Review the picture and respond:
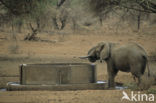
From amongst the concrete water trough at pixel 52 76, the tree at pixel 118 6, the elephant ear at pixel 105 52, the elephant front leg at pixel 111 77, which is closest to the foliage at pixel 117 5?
the tree at pixel 118 6

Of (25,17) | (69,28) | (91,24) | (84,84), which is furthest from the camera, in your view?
(91,24)

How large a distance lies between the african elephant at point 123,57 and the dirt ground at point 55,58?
929 mm

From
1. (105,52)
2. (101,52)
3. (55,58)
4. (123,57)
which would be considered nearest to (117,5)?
(55,58)

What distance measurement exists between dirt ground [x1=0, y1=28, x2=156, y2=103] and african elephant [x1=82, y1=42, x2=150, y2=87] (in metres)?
0.93

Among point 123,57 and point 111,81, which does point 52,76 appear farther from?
point 123,57

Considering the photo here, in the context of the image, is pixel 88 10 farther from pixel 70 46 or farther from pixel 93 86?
pixel 93 86

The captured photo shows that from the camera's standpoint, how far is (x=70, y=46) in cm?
2531

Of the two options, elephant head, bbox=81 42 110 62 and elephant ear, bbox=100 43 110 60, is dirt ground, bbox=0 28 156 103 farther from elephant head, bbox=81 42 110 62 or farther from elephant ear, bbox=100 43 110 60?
elephant ear, bbox=100 43 110 60

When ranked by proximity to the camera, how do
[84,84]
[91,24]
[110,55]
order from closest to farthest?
[84,84], [110,55], [91,24]

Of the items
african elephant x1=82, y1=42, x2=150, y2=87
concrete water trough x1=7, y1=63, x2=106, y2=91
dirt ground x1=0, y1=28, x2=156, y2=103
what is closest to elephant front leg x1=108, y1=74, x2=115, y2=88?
african elephant x1=82, y1=42, x2=150, y2=87

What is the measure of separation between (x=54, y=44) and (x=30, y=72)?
47.5ft

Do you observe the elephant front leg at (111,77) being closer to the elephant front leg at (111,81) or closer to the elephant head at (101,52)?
the elephant front leg at (111,81)

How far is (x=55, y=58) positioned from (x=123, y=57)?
8.91 m

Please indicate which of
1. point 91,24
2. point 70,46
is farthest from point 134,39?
point 91,24
